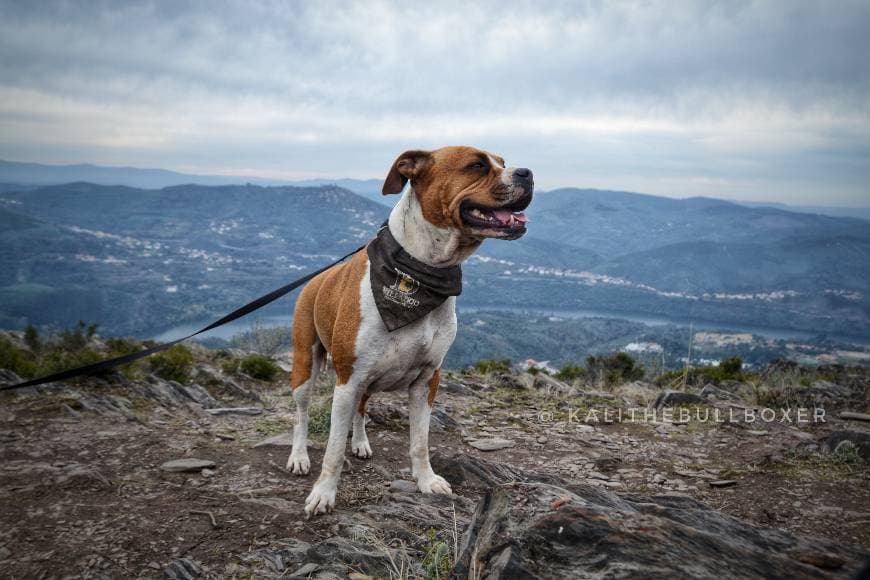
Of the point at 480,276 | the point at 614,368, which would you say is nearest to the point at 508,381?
the point at 614,368

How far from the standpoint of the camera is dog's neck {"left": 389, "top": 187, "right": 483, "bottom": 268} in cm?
366

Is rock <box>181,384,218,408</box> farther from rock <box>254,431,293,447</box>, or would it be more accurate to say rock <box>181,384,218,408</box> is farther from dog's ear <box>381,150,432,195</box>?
dog's ear <box>381,150,432,195</box>

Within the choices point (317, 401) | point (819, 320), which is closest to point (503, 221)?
point (317, 401)

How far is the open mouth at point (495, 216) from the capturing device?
3.42 meters

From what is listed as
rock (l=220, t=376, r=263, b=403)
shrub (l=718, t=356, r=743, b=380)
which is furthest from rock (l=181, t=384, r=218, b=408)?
shrub (l=718, t=356, r=743, b=380)

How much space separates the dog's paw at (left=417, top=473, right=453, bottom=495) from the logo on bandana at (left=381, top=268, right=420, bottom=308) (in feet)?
5.04

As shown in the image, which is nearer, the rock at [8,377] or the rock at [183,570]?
the rock at [183,570]

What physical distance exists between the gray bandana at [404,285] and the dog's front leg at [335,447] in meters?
0.65

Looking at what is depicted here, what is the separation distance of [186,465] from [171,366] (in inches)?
188

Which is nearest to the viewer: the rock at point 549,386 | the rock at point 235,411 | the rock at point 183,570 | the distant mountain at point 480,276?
the rock at point 183,570

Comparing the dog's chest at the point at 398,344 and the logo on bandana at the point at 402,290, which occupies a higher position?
the logo on bandana at the point at 402,290

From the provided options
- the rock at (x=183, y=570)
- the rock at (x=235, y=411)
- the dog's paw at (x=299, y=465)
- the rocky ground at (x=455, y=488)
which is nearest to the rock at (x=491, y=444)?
the rocky ground at (x=455, y=488)

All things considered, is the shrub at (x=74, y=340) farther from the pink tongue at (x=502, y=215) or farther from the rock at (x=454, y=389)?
the pink tongue at (x=502, y=215)

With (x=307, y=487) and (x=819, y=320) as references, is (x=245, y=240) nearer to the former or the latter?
(x=819, y=320)
